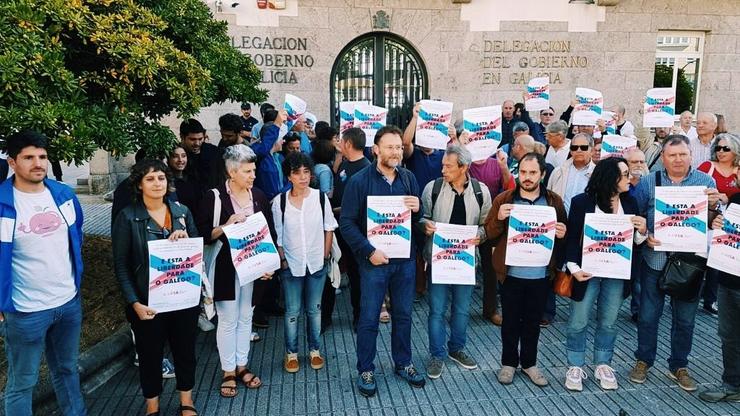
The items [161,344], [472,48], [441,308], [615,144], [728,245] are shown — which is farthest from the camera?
[472,48]

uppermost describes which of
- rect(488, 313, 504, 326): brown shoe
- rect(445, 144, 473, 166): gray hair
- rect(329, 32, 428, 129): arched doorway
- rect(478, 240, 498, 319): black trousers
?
rect(329, 32, 428, 129): arched doorway

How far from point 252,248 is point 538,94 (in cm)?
542

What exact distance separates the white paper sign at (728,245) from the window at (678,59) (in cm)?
943

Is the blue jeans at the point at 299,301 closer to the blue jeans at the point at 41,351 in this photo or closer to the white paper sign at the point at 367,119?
the blue jeans at the point at 41,351

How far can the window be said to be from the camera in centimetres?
1188

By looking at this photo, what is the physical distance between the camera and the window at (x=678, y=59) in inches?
468

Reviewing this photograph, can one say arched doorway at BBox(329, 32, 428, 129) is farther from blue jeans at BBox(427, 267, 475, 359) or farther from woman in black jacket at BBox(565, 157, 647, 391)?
woman in black jacket at BBox(565, 157, 647, 391)

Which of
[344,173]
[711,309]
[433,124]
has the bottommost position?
[711,309]

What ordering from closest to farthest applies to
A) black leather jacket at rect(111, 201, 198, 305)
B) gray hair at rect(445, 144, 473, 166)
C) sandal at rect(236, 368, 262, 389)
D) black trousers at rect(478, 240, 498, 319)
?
black leather jacket at rect(111, 201, 198, 305), gray hair at rect(445, 144, 473, 166), sandal at rect(236, 368, 262, 389), black trousers at rect(478, 240, 498, 319)

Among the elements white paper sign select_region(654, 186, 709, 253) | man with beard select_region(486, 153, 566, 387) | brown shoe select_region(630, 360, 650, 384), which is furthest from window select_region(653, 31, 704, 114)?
man with beard select_region(486, 153, 566, 387)

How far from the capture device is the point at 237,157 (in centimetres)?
403

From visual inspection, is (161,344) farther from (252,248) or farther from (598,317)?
(598,317)

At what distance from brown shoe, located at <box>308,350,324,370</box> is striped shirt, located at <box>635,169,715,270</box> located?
9.87ft

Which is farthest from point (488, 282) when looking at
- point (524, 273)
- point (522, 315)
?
point (524, 273)
